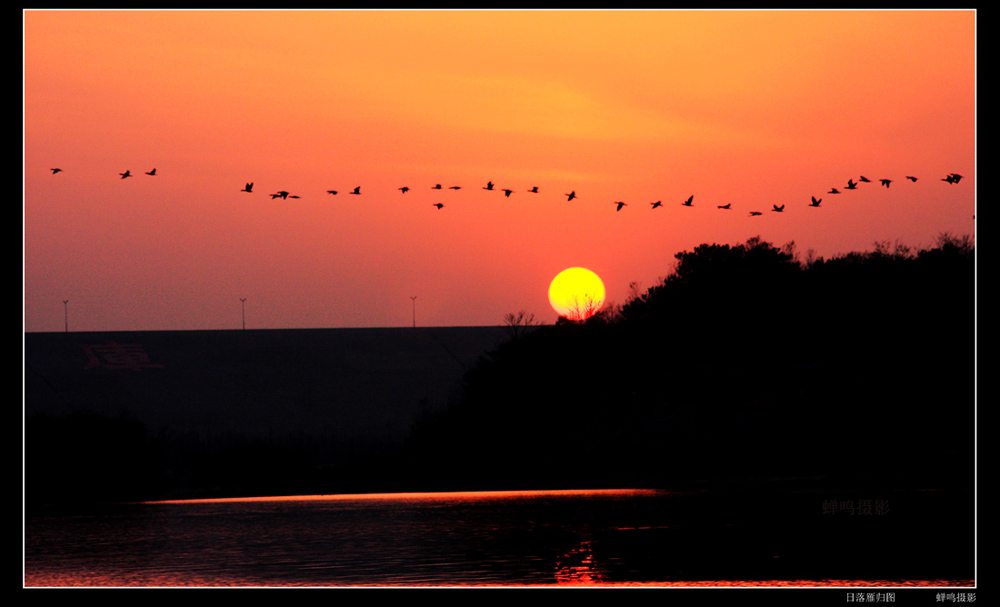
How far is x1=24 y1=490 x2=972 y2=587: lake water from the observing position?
33.0 meters

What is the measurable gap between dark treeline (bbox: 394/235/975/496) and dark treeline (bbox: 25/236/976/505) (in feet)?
0.47

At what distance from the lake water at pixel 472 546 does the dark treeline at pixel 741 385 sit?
647 inches

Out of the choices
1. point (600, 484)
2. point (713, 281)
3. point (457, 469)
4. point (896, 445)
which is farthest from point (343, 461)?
point (896, 445)

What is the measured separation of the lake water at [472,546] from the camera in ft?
108

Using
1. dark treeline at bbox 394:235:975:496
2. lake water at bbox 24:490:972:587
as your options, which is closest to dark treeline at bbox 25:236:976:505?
dark treeline at bbox 394:235:975:496

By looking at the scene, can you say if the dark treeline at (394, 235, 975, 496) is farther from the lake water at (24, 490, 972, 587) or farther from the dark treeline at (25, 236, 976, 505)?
the lake water at (24, 490, 972, 587)

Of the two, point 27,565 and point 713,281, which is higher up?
point 713,281

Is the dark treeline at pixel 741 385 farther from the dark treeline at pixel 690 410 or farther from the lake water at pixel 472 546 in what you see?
the lake water at pixel 472 546

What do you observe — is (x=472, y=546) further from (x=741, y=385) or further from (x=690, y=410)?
(x=741, y=385)

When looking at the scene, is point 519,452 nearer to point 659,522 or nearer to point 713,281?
point 713,281

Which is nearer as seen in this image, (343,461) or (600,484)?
(600,484)

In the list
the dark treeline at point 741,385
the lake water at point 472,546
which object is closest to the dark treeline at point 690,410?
the dark treeline at point 741,385

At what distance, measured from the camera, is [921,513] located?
48.6m

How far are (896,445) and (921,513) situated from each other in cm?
2388
